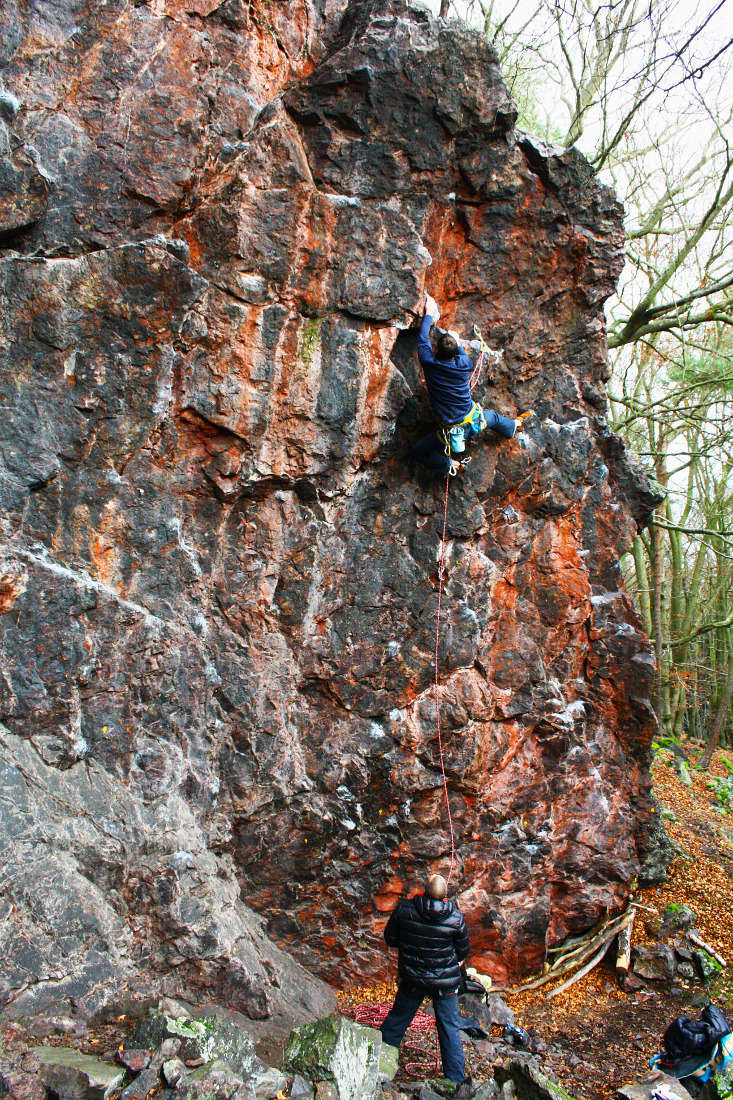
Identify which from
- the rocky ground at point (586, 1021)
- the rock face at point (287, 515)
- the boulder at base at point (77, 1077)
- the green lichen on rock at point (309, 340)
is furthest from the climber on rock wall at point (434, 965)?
the green lichen on rock at point (309, 340)

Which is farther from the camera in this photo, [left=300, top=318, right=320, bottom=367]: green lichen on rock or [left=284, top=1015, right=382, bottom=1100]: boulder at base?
[left=300, top=318, right=320, bottom=367]: green lichen on rock

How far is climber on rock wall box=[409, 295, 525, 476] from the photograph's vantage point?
17.5ft

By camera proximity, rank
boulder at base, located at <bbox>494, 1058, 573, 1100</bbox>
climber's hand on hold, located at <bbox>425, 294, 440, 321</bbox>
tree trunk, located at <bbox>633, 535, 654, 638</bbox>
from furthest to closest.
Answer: tree trunk, located at <bbox>633, 535, 654, 638</bbox>, climber's hand on hold, located at <bbox>425, 294, 440, 321</bbox>, boulder at base, located at <bbox>494, 1058, 573, 1100</bbox>

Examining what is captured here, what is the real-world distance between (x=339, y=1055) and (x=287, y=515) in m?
3.70

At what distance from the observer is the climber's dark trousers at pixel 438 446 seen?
5609 mm

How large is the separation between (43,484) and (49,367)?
801 millimetres

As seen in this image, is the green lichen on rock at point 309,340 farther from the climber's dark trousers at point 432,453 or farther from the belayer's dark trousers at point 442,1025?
the belayer's dark trousers at point 442,1025

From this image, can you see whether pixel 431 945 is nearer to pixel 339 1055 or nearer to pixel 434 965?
pixel 434 965

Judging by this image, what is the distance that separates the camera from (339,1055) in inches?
159

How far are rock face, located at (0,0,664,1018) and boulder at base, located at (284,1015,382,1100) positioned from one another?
0.85 m

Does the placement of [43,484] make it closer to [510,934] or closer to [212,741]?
[212,741]

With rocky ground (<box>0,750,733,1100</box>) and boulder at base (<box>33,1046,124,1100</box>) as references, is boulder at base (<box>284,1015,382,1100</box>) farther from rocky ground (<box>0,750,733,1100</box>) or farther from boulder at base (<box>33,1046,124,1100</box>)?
boulder at base (<box>33,1046,124,1100</box>)

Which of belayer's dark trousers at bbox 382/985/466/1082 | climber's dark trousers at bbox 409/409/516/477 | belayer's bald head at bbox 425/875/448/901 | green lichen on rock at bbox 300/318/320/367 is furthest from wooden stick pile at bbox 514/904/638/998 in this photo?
green lichen on rock at bbox 300/318/320/367

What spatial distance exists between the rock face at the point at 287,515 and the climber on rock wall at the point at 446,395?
26 centimetres
